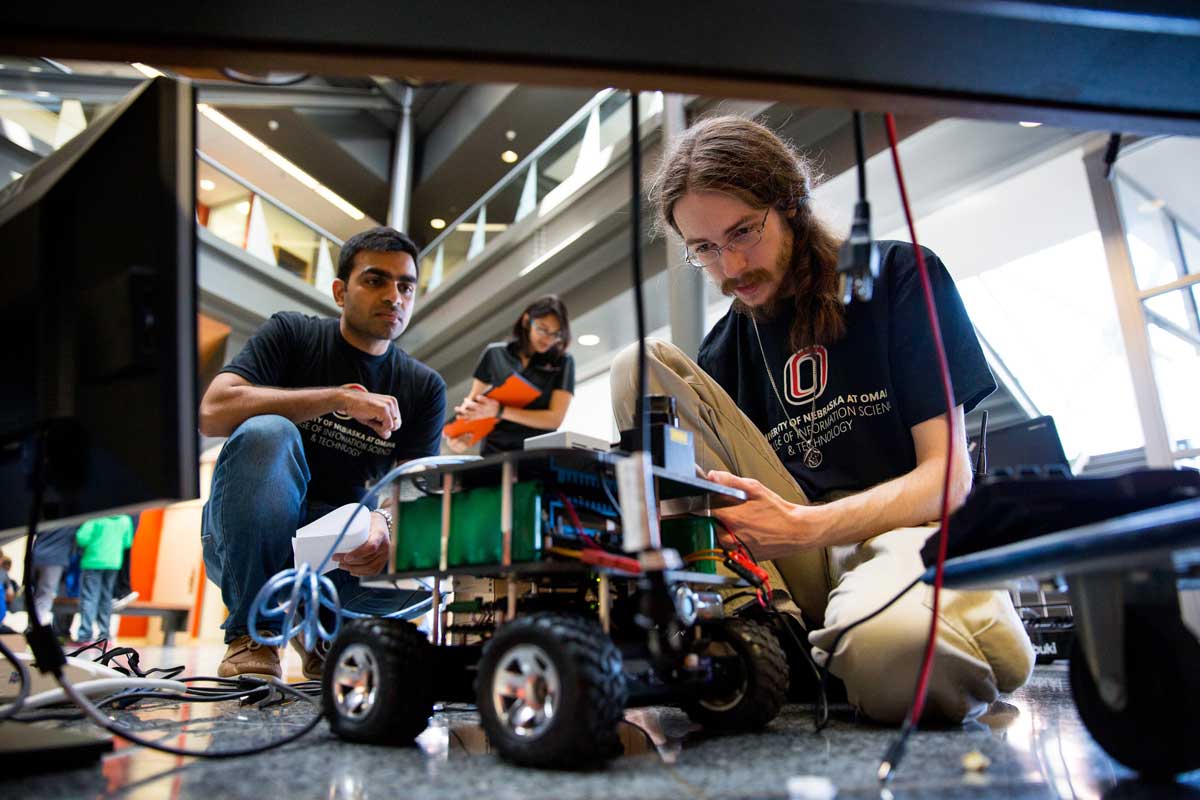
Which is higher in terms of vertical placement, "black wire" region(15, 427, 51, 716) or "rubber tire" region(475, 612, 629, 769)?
"black wire" region(15, 427, 51, 716)

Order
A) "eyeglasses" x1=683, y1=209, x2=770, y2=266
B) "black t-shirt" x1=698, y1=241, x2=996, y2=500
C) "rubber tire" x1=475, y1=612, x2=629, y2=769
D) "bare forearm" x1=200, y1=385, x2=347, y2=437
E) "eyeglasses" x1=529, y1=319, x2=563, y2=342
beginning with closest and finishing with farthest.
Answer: "rubber tire" x1=475, y1=612, x2=629, y2=769 → "black t-shirt" x1=698, y1=241, x2=996, y2=500 → "eyeglasses" x1=683, y1=209, x2=770, y2=266 → "bare forearm" x1=200, y1=385, x2=347, y2=437 → "eyeglasses" x1=529, y1=319, x2=563, y2=342

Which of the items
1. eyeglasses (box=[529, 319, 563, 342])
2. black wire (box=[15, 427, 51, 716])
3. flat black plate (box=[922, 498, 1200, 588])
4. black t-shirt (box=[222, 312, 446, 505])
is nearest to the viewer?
flat black plate (box=[922, 498, 1200, 588])

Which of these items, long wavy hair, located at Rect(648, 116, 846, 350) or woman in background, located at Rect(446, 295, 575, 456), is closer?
long wavy hair, located at Rect(648, 116, 846, 350)

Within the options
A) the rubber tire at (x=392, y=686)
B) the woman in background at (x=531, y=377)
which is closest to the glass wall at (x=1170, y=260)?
the woman in background at (x=531, y=377)

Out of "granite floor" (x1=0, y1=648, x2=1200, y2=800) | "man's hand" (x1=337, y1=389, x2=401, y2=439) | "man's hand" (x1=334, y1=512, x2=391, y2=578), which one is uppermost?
"man's hand" (x1=337, y1=389, x2=401, y2=439)

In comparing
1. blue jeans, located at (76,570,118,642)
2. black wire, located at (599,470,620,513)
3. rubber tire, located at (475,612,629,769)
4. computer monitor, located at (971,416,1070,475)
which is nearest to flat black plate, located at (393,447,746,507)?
black wire, located at (599,470,620,513)

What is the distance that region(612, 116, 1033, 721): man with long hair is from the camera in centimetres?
86

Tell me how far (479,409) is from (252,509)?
1.55 m

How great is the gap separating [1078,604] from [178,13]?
735 millimetres

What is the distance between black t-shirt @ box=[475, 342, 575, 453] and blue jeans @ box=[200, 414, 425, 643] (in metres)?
1.44

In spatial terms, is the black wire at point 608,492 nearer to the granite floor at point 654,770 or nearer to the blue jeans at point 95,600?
the granite floor at point 654,770

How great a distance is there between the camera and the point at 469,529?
2.21ft

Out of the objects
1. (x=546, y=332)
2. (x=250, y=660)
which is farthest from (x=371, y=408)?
(x=546, y=332)

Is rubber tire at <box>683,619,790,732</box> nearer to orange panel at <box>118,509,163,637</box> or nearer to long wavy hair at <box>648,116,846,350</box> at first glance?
long wavy hair at <box>648,116,846,350</box>
